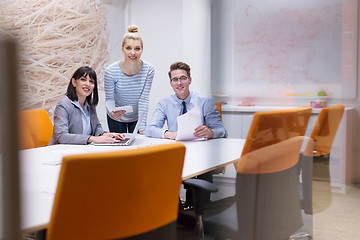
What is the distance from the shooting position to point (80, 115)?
2.60 meters

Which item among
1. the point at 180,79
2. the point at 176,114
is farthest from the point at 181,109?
the point at 180,79

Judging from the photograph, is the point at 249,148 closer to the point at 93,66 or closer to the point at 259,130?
the point at 259,130

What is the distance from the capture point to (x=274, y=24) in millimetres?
1337

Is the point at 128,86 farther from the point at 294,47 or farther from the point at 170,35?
the point at 294,47

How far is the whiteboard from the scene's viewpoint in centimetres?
121

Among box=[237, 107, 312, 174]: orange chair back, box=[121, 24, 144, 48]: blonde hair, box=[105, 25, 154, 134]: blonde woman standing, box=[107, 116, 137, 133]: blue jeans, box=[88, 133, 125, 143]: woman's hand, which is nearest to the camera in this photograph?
box=[237, 107, 312, 174]: orange chair back

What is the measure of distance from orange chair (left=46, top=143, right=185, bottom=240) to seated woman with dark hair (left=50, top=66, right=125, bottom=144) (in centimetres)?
133

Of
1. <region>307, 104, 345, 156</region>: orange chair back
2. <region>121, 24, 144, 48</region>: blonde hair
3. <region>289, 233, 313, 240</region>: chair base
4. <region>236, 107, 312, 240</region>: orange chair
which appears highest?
<region>121, 24, 144, 48</region>: blonde hair

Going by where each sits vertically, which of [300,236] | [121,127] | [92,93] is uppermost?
[92,93]

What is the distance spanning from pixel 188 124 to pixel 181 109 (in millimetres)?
133

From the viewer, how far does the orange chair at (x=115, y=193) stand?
95 centimetres

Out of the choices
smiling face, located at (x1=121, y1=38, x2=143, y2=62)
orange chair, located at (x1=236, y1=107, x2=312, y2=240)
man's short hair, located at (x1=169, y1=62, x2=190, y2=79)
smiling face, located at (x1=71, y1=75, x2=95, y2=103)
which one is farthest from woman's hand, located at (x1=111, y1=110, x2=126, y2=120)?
orange chair, located at (x1=236, y1=107, x2=312, y2=240)

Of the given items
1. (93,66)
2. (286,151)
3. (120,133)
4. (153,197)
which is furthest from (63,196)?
(93,66)

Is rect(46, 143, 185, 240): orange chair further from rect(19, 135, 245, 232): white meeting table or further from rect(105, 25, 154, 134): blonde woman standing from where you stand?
rect(105, 25, 154, 134): blonde woman standing
